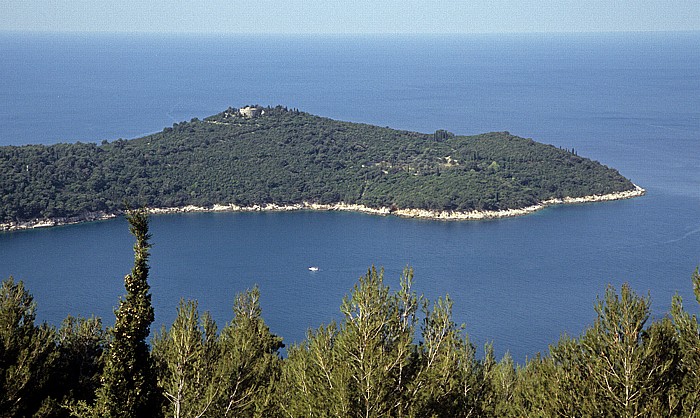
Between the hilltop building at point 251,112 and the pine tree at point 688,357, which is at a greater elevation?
the hilltop building at point 251,112

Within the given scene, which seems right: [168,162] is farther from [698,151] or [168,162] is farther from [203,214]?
[698,151]

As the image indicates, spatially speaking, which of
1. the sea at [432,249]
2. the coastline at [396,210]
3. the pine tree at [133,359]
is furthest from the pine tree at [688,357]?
the coastline at [396,210]

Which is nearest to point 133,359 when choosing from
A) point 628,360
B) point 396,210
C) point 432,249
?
point 628,360

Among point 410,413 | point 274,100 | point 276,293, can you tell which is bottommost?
point 276,293

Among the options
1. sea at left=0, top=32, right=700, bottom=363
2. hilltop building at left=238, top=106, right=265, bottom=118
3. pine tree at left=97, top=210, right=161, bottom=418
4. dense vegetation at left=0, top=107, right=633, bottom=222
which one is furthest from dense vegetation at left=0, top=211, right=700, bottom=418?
hilltop building at left=238, top=106, right=265, bottom=118

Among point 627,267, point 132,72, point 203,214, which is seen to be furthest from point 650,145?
point 132,72

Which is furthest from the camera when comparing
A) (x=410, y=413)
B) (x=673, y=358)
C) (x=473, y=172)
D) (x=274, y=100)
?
(x=274, y=100)

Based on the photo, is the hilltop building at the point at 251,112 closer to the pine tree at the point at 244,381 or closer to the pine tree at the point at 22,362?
the pine tree at the point at 244,381
